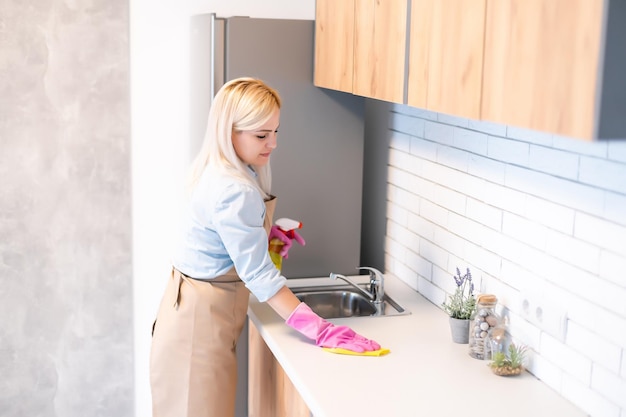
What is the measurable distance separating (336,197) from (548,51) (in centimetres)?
171

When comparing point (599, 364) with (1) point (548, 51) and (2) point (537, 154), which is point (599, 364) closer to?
(2) point (537, 154)

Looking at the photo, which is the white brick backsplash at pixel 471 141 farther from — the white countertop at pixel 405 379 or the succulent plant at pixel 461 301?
the white countertop at pixel 405 379

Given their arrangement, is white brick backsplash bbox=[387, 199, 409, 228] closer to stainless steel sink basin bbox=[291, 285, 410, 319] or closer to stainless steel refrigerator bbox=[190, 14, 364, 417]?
stainless steel refrigerator bbox=[190, 14, 364, 417]

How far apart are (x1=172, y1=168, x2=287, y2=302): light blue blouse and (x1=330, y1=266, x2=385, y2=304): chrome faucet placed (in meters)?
0.48

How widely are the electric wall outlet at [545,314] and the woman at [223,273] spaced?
0.44 m

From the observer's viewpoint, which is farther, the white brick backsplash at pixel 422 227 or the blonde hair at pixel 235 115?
the white brick backsplash at pixel 422 227

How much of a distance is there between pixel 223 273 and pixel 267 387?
1.43 ft

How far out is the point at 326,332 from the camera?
95.5 inches

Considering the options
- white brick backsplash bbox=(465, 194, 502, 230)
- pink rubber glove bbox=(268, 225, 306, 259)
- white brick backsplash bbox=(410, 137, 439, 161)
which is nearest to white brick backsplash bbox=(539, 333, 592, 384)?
white brick backsplash bbox=(465, 194, 502, 230)

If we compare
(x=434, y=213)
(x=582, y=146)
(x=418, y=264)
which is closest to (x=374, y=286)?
(x=418, y=264)

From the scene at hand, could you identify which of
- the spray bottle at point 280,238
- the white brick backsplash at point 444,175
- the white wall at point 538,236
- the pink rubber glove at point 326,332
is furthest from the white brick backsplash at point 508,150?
the spray bottle at point 280,238

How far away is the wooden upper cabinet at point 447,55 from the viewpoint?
1835 millimetres

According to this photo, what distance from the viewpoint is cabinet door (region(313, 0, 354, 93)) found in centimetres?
270

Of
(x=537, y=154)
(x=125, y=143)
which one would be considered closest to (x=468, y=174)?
(x=537, y=154)
